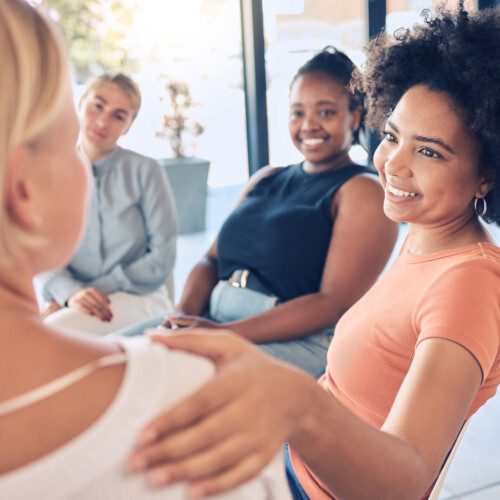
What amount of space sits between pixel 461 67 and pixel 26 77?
0.99 metres

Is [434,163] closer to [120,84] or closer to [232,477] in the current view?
[232,477]

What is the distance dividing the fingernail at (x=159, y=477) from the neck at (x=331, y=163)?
171 cm

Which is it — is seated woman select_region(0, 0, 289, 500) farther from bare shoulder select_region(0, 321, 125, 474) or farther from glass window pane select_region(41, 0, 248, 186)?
glass window pane select_region(41, 0, 248, 186)

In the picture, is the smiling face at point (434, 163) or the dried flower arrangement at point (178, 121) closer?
the smiling face at point (434, 163)

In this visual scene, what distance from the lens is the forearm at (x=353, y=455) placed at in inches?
29.5

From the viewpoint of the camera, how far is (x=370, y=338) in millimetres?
1194

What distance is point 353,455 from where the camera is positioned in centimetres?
82

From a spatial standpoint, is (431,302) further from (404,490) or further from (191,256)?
(191,256)

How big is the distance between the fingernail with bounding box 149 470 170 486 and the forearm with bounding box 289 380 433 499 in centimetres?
20

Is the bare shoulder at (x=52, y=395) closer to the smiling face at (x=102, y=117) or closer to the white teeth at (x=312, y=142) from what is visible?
the white teeth at (x=312, y=142)

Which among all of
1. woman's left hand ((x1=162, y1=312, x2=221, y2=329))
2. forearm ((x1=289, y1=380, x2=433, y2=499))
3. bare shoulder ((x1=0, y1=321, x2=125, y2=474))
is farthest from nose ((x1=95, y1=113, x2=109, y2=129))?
bare shoulder ((x1=0, y1=321, x2=125, y2=474))

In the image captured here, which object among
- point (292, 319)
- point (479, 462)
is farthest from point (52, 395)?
point (479, 462)

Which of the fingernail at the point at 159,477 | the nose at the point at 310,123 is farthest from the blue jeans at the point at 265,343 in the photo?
the fingernail at the point at 159,477

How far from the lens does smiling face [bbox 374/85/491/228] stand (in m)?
1.28
